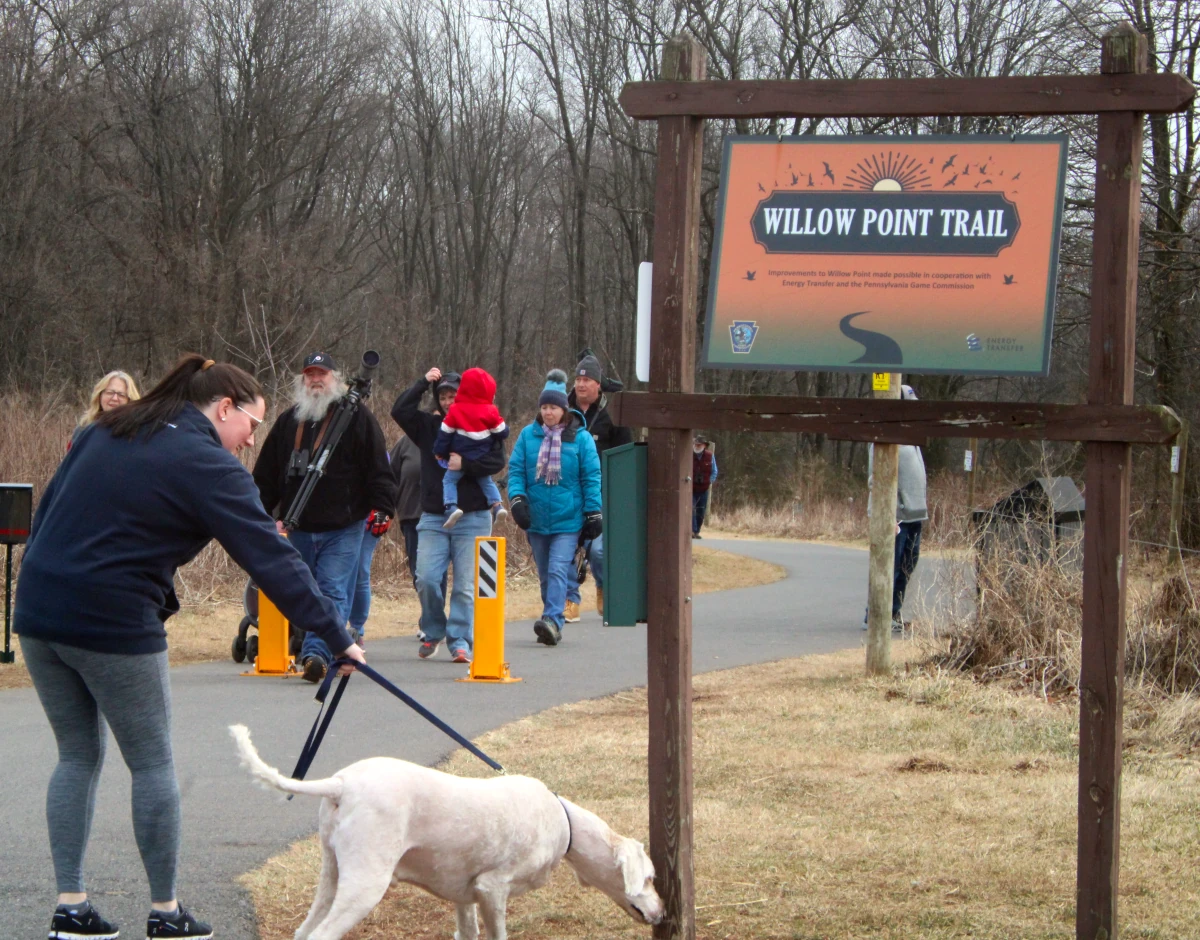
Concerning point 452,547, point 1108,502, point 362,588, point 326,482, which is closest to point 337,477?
point 326,482

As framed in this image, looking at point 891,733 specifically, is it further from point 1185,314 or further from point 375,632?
point 1185,314

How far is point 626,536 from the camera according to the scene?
477 centimetres

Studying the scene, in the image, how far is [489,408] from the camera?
11.1 meters

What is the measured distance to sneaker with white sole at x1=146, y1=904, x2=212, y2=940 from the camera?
4.45 meters

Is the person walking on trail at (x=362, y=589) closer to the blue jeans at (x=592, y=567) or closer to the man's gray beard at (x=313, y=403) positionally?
the man's gray beard at (x=313, y=403)

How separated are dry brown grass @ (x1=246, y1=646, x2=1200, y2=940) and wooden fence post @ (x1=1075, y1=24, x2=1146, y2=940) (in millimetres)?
599

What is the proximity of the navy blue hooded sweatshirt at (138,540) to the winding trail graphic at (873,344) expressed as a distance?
1.88m

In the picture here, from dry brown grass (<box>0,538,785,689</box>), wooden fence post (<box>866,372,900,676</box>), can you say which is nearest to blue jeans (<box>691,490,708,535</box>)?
dry brown grass (<box>0,538,785,689</box>)

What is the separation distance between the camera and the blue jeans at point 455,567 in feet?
35.7

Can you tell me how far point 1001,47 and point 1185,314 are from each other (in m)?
10.1

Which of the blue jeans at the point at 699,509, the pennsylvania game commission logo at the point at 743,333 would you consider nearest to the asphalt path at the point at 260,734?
the pennsylvania game commission logo at the point at 743,333

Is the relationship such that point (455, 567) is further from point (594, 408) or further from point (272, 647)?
point (594, 408)

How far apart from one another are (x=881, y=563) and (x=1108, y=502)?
5.62 m

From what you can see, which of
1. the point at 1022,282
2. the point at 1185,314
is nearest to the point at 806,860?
the point at 1022,282
